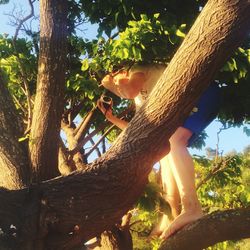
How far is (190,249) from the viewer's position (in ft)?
10.2

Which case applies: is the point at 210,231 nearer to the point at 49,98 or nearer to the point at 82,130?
the point at 49,98

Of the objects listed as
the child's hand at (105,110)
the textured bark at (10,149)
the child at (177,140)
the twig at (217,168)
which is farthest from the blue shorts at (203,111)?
the twig at (217,168)

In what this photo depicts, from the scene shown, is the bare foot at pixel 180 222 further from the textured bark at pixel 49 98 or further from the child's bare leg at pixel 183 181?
the textured bark at pixel 49 98

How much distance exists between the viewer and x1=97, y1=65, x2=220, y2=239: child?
3297mm

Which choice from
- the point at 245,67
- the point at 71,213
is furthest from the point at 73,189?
the point at 245,67

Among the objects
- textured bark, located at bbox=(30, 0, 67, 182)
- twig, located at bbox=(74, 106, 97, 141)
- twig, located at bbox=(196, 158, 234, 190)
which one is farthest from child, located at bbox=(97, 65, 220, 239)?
twig, located at bbox=(196, 158, 234, 190)

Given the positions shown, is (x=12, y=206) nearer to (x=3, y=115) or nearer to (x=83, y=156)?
(x=3, y=115)

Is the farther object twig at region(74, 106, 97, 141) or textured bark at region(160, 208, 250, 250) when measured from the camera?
twig at region(74, 106, 97, 141)

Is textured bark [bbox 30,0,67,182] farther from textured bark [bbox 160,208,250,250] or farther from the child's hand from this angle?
textured bark [bbox 160,208,250,250]

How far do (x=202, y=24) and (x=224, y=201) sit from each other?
4.80m

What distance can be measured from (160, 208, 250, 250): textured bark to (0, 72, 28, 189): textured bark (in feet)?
3.92

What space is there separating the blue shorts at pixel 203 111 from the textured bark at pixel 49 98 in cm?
112

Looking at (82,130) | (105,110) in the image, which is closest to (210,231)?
(105,110)

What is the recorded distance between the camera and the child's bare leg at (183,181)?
3.20 m
